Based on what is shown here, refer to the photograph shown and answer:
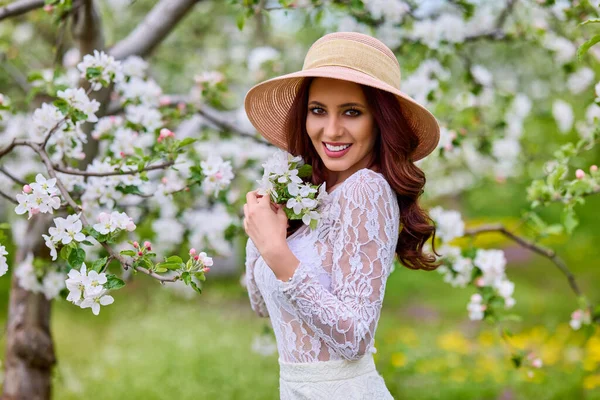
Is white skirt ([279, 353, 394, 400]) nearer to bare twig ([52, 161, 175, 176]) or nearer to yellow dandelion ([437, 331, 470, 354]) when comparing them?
bare twig ([52, 161, 175, 176])

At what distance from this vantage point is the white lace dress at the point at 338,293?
5.88ft

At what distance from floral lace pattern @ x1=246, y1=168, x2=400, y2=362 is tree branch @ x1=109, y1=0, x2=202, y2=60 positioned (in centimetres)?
181

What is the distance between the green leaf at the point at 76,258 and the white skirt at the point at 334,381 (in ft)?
2.16

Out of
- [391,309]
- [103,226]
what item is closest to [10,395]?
[103,226]

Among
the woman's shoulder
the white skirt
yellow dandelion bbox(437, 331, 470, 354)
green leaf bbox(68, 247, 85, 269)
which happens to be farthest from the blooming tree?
yellow dandelion bbox(437, 331, 470, 354)

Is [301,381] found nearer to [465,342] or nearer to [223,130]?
[223,130]

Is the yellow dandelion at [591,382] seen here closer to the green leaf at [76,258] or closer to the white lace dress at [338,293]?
the white lace dress at [338,293]

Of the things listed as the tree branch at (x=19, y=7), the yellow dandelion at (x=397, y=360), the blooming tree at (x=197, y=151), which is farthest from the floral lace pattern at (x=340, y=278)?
the yellow dandelion at (x=397, y=360)

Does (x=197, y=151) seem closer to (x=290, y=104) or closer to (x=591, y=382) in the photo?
(x=290, y=104)

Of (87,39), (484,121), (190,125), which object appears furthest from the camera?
(190,125)

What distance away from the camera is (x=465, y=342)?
249 inches

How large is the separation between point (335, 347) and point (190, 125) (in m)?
2.87

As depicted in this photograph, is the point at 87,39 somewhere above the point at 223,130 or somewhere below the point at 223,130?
above

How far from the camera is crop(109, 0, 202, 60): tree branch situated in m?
3.44
